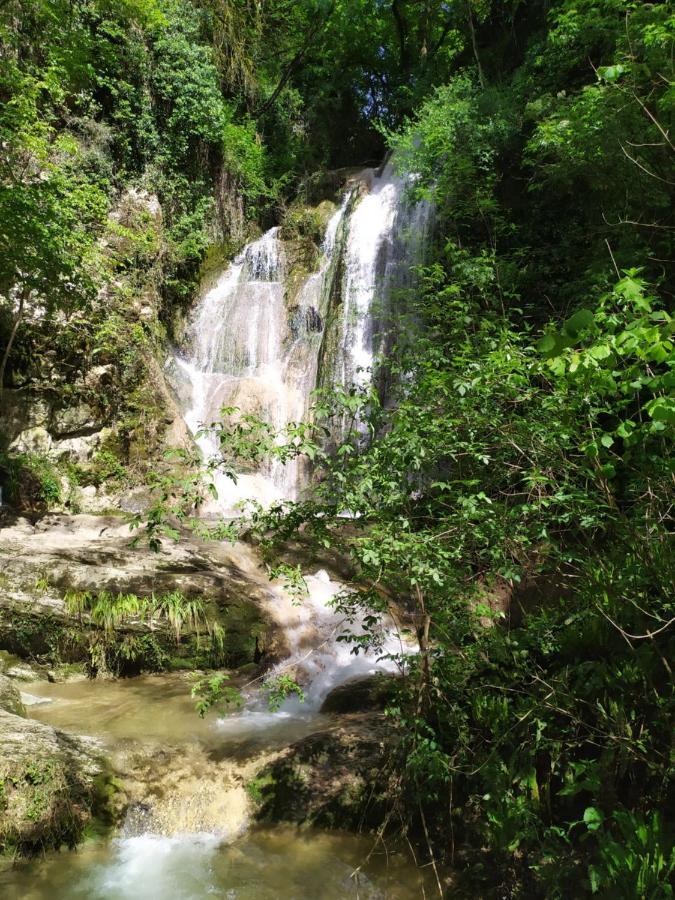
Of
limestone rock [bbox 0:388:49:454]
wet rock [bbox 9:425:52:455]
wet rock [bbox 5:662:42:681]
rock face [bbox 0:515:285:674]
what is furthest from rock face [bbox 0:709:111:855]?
limestone rock [bbox 0:388:49:454]

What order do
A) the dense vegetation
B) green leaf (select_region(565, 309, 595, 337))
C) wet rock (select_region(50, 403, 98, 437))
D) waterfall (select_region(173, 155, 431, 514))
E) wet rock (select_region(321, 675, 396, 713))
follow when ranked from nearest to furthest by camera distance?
green leaf (select_region(565, 309, 595, 337)), the dense vegetation, wet rock (select_region(321, 675, 396, 713)), wet rock (select_region(50, 403, 98, 437)), waterfall (select_region(173, 155, 431, 514))

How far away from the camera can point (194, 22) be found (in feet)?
51.3

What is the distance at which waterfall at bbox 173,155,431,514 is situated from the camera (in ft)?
41.8

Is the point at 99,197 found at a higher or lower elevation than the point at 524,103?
lower

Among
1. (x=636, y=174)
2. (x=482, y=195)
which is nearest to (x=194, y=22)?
(x=482, y=195)

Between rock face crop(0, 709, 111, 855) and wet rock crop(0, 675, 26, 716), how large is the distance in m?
0.61

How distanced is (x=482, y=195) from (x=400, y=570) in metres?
9.15

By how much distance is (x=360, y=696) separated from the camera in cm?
543

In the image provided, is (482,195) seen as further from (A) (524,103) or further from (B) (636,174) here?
(B) (636,174)

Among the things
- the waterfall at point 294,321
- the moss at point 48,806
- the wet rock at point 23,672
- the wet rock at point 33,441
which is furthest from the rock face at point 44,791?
the wet rock at point 33,441

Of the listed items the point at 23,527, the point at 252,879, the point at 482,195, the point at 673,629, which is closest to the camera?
the point at 673,629

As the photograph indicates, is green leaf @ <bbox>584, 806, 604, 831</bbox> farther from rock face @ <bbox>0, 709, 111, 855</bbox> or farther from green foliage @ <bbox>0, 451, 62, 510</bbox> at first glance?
green foliage @ <bbox>0, 451, 62, 510</bbox>

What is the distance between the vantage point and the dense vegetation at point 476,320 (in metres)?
2.69

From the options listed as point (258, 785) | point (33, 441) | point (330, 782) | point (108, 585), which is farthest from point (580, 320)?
point (33, 441)
